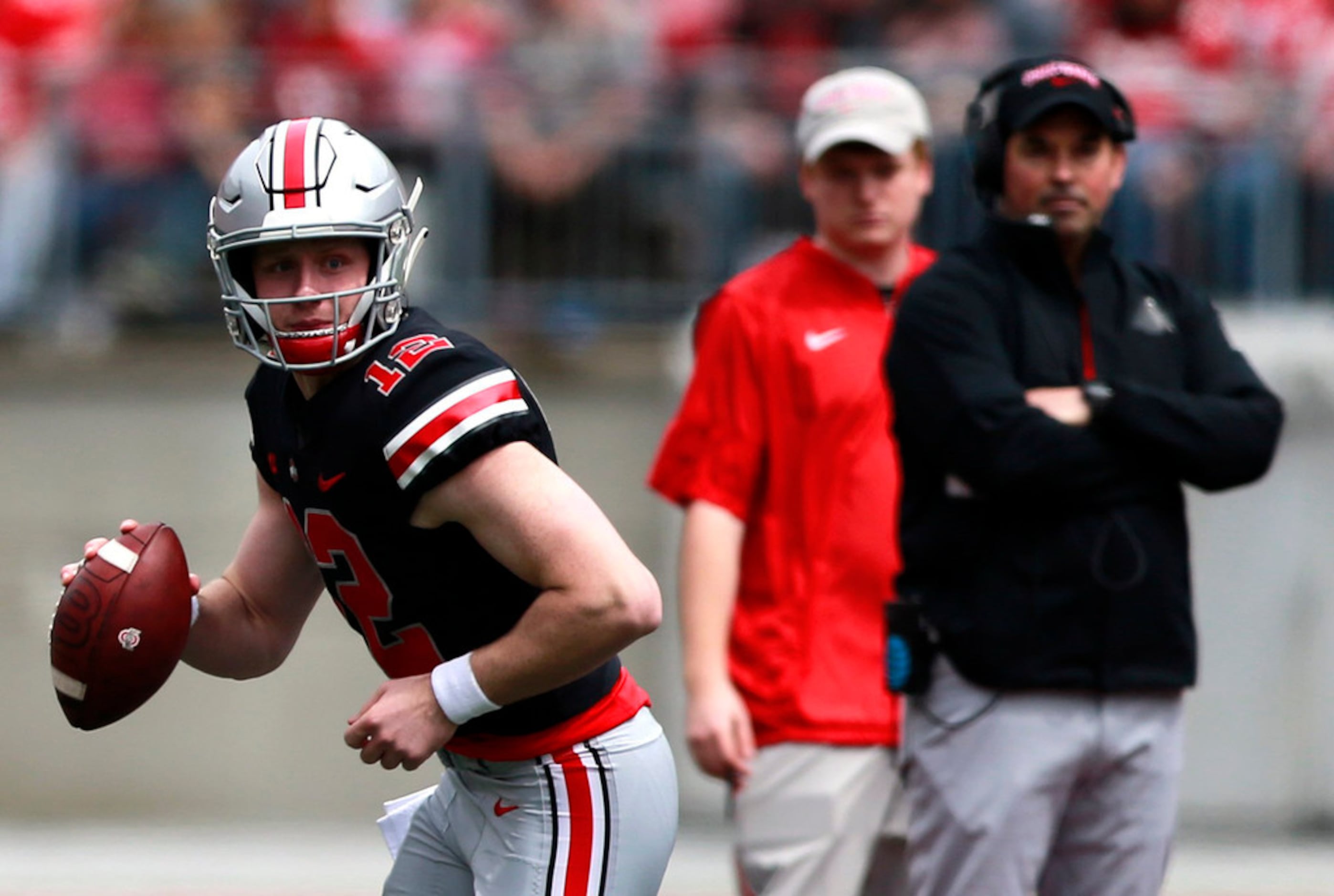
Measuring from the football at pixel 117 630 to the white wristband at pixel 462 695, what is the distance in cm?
48

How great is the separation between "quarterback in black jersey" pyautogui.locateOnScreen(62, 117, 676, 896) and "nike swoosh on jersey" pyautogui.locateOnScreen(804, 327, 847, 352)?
3.66 ft

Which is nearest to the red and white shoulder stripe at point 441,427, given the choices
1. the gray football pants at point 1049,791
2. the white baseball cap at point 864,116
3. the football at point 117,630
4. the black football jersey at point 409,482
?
the black football jersey at point 409,482

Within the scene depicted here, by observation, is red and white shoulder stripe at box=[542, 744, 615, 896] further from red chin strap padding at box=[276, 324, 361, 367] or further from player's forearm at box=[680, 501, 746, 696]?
player's forearm at box=[680, 501, 746, 696]

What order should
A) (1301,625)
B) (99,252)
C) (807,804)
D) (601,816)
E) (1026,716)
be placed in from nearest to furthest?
(601,816) < (1026,716) < (807,804) < (1301,625) < (99,252)

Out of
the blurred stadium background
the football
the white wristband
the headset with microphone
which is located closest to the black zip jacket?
the headset with microphone

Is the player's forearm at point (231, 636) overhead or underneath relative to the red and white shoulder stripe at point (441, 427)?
underneath

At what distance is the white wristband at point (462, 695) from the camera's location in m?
3.05

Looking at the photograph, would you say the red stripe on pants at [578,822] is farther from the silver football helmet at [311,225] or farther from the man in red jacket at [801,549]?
the man in red jacket at [801,549]

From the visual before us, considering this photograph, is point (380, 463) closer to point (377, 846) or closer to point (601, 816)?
point (601, 816)

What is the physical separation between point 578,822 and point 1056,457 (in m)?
1.04

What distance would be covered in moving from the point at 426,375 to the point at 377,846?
425 centimetres

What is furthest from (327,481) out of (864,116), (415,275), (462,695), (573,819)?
(415,275)

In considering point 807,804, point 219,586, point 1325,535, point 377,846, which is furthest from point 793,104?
point 219,586

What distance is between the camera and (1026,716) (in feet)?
11.7
